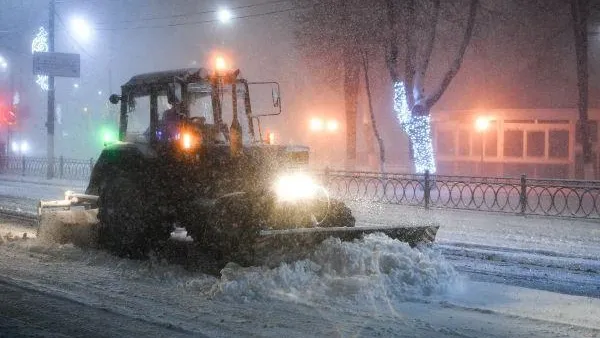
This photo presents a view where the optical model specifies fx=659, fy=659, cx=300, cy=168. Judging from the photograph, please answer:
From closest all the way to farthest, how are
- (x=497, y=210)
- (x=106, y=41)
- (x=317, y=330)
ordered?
1. (x=317, y=330)
2. (x=497, y=210)
3. (x=106, y=41)

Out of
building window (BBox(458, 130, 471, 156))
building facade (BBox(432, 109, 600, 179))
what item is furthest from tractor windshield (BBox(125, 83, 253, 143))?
building window (BBox(458, 130, 471, 156))

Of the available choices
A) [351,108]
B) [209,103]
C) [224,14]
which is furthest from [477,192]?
[224,14]

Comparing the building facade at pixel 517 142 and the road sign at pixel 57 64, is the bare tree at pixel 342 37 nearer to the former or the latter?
the building facade at pixel 517 142

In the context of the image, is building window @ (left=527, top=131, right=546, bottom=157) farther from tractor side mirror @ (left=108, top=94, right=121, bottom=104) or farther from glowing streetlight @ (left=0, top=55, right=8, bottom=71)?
glowing streetlight @ (left=0, top=55, right=8, bottom=71)

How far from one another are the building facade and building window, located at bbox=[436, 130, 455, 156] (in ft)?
0.33

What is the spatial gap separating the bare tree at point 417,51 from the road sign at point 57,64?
567 inches

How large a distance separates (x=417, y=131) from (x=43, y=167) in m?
20.1

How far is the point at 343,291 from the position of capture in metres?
7.96

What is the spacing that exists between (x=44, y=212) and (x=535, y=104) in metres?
24.2

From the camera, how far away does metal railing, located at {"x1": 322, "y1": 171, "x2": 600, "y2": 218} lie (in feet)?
59.3

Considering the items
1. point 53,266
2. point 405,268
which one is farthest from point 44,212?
point 405,268

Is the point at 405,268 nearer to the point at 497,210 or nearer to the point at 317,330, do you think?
the point at 317,330

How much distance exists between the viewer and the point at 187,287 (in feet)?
27.4

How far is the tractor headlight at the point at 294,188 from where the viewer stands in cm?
931
